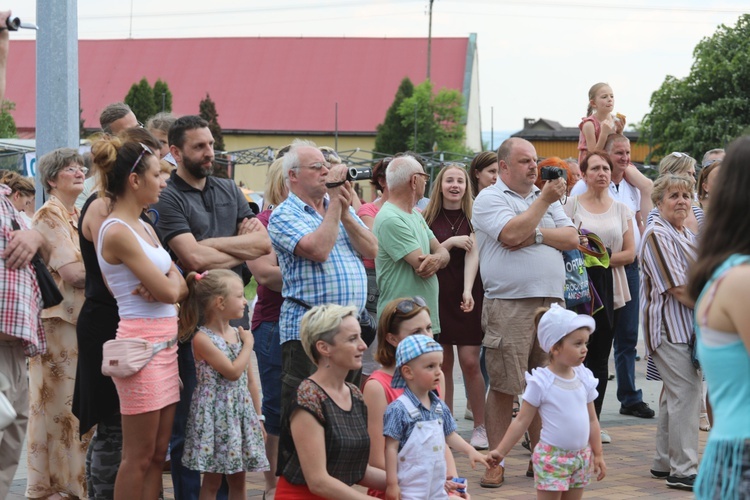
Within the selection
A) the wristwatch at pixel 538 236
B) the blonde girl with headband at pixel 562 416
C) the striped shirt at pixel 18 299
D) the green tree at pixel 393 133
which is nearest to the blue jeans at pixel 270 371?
the striped shirt at pixel 18 299

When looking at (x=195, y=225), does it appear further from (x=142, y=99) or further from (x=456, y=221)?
(x=142, y=99)

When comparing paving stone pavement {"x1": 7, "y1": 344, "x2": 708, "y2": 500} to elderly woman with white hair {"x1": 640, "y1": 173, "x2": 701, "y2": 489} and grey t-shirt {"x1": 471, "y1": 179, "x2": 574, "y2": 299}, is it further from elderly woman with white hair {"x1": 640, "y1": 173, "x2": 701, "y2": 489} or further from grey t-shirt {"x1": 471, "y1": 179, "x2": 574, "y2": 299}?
grey t-shirt {"x1": 471, "y1": 179, "x2": 574, "y2": 299}

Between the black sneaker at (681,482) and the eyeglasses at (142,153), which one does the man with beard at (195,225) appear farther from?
the black sneaker at (681,482)

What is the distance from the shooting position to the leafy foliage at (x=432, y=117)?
55094 mm

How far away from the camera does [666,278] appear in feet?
23.2

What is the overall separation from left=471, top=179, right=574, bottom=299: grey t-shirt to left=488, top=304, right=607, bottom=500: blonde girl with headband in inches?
52.5

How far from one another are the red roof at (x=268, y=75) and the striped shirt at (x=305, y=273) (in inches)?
2414

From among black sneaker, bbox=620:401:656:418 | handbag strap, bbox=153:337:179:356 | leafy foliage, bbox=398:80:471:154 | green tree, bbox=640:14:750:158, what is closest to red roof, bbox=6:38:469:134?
leafy foliage, bbox=398:80:471:154

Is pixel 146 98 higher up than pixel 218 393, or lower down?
higher up

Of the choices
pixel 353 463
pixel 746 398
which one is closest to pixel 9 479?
pixel 353 463

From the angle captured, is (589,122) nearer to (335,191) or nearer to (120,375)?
(335,191)

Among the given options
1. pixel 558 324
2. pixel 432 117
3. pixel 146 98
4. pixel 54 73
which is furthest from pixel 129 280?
pixel 146 98

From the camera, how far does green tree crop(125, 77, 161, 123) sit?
59.0 meters

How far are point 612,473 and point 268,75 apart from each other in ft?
214
